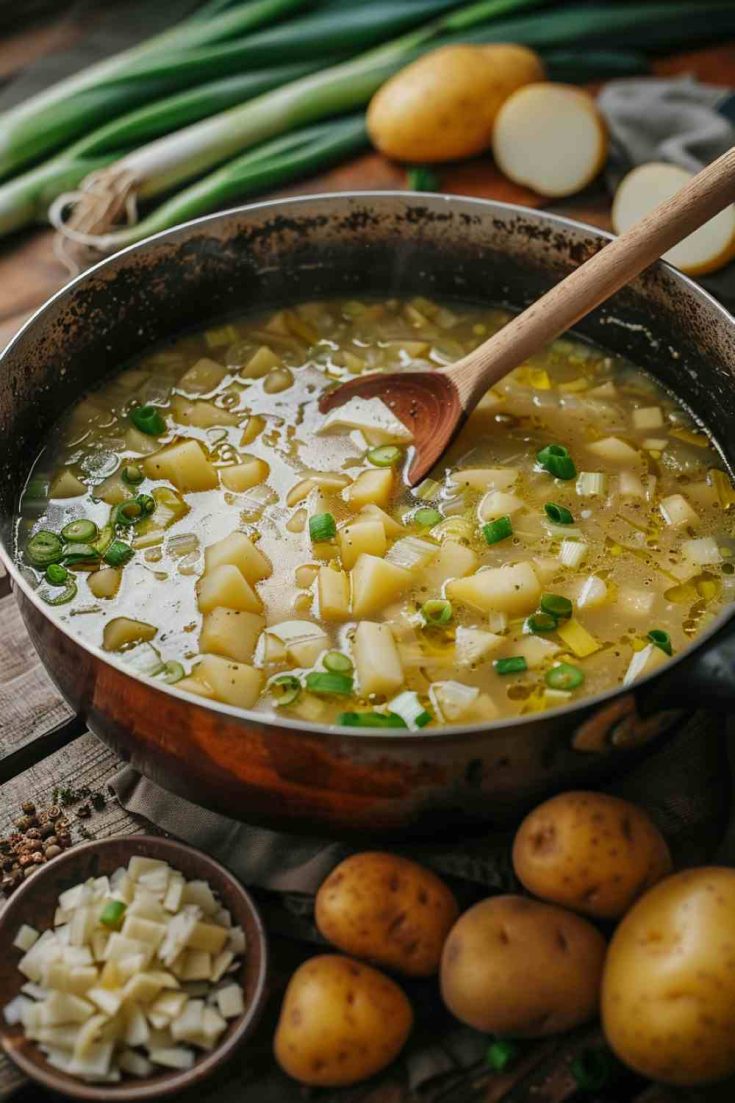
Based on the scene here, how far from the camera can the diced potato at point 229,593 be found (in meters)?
2.32

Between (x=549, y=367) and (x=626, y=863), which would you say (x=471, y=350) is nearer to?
(x=549, y=367)

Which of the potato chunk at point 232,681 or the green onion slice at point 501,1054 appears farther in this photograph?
the potato chunk at point 232,681

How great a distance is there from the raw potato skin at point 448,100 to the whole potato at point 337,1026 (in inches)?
98.7

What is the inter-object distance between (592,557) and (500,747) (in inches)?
29.4

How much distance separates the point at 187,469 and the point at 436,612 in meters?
0.66

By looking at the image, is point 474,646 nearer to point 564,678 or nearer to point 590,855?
point 564,678

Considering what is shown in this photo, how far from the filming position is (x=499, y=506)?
100 inches

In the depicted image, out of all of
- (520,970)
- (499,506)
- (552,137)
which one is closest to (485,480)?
(499,506)

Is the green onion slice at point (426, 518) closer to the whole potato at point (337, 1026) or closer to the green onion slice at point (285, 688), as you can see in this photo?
the green onion slice at point (285, 688)

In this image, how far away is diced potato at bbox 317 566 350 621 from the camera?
7.64 ft

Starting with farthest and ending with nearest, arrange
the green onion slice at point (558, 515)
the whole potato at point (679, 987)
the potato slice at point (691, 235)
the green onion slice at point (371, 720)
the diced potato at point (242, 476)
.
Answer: the potato slice at point (691, 235), the diced potato at point (242, 476), the green onion slice at point (558, 515), the green onion slice at point (371, 720), the whole potato at point (679, 987)

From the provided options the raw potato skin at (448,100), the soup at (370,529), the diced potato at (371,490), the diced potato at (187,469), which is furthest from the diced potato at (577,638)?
the raw potato skin at (448,100)

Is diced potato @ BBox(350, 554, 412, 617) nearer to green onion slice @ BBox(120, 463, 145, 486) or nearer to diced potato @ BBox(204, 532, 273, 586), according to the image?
diced potato @ BBox(204, 532, 273, 586)

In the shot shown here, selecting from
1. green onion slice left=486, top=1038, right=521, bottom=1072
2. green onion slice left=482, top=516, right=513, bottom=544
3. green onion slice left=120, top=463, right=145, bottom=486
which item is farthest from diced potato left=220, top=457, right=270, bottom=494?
green onion slice left=486, top=1038, right=521, bottom=1072
